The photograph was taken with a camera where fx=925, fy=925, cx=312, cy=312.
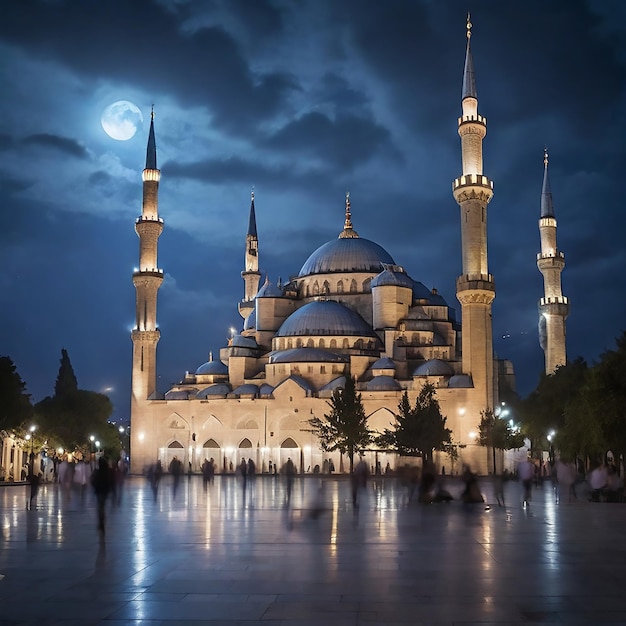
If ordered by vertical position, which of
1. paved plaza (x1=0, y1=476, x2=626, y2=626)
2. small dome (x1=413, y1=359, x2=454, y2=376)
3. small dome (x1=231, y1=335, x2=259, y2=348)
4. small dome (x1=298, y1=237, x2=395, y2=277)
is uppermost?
small dome (x1=298, y1=237, x2=395, y2=277)

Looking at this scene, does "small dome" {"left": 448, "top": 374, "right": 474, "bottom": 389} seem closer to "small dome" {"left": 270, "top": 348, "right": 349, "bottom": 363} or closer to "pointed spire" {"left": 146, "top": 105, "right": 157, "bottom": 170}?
"small dome" {"left": 270, "top": 348, "right": 349, "bottom": 363}

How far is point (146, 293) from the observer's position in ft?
198

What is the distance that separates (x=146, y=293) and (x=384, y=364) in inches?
635

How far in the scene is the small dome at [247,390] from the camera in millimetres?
59750

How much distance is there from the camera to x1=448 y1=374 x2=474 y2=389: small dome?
53281 millimetres

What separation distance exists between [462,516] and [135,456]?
44.9 m

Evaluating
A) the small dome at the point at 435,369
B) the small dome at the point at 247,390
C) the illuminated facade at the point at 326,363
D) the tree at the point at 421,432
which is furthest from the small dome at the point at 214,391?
the tree at the point at 421,432

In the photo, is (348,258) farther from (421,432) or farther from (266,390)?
(421,432)

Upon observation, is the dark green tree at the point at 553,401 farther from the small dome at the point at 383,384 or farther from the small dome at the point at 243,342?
the small dome at the point at 243,342

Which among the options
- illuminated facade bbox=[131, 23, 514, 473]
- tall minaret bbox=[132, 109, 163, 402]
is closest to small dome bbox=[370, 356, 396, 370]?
illuminated facade bbox=[131, 23, 514, 473]

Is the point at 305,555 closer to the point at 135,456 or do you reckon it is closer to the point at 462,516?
the point at 462,516

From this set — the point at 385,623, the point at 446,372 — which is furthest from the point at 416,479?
the point at 446,372

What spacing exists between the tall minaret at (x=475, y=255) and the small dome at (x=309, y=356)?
10.2 m

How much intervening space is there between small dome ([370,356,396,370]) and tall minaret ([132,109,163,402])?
14361mm
